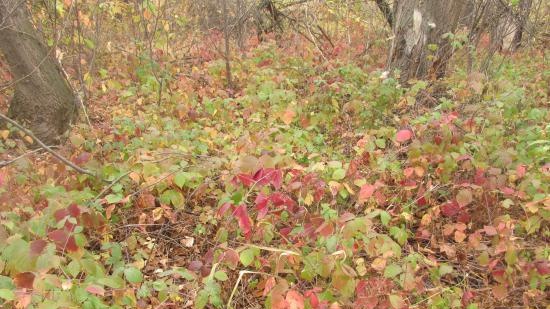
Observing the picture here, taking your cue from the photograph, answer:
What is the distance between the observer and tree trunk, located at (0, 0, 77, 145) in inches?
169

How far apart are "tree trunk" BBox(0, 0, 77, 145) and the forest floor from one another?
2.51 feet

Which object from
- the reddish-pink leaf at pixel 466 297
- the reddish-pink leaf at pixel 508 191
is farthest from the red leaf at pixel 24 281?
the reddish-pink leaf at pixel 508 191

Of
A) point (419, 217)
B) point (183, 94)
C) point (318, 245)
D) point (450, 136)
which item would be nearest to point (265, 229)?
point (318, 245)

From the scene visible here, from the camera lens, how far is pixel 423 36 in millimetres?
4930

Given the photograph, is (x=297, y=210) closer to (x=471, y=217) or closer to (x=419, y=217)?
(x=419, y=217)

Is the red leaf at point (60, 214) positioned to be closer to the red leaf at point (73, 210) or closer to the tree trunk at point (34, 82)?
the red leaf at point (73, 210)

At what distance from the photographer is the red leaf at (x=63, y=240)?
2.04 m

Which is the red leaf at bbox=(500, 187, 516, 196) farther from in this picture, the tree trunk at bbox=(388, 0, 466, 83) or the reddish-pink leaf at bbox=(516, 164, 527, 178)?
the tree trunk at bbox=(388, 0, 466, 83)

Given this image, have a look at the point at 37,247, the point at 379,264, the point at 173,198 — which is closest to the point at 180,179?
the point at 173,198

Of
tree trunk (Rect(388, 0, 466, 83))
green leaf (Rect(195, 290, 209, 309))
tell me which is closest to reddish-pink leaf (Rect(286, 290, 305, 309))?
green leaf (Rect(195, 290, 209, 309))

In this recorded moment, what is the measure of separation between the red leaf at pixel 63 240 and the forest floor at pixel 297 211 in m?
0.01

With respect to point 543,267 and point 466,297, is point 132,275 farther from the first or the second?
point 543,267

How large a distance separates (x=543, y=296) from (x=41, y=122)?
15.1 ft

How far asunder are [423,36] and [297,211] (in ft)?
10.5
